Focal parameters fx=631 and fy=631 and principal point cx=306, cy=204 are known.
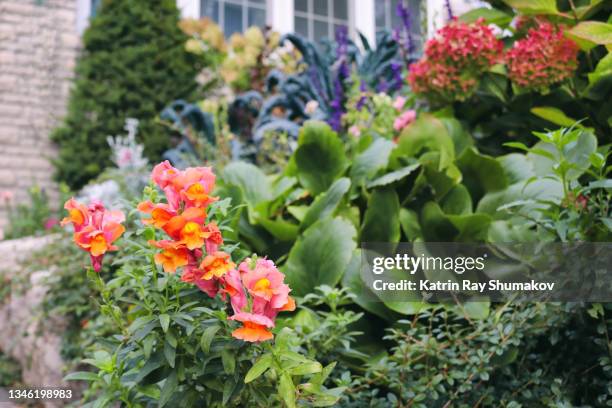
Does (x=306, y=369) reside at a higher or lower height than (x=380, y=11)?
lower

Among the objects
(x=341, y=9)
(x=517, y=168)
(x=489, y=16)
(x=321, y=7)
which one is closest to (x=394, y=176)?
(x=517, y=168)

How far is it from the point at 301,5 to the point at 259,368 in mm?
6197

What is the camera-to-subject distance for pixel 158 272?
979 millimetres

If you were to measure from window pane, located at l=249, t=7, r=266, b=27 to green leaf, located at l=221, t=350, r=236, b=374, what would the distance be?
5.93 metres

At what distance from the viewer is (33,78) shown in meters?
5.87

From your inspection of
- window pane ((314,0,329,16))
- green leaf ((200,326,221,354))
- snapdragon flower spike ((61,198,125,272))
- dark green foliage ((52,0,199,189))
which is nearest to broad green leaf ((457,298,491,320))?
green leaf ((200,326,221,354))

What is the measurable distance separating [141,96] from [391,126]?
367 cm

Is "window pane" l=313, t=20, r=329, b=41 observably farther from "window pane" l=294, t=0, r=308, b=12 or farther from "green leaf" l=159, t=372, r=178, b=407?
"green leaf" l=159, t=372, r=178, b=407

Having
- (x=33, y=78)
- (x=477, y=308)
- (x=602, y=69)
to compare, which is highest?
(x=33, y=78)

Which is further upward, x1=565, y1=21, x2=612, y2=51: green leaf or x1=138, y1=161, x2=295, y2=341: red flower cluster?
x1=565, y1=21, x2=612, y2=51: green leaf

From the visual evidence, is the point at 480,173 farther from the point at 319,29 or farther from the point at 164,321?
the point at 319,29

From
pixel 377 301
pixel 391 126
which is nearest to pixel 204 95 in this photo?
pixel 391 126

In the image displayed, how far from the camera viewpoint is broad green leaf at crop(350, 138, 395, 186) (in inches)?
69.6

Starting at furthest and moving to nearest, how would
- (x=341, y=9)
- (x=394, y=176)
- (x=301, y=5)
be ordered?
(x=341, y=9) → (x=301, y=5) → (x=394, y=176)
